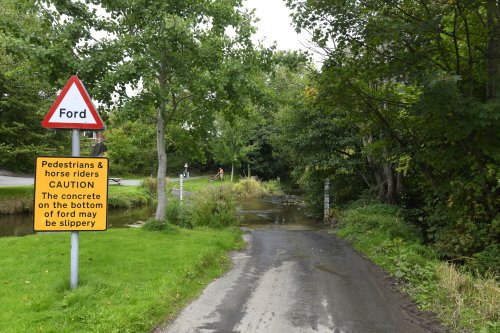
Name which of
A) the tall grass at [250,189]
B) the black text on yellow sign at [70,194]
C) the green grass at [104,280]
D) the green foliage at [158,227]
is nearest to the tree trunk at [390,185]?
the green grass at [104,280]

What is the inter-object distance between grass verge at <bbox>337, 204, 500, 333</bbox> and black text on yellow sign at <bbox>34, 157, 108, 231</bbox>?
453cm

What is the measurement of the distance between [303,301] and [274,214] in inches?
674

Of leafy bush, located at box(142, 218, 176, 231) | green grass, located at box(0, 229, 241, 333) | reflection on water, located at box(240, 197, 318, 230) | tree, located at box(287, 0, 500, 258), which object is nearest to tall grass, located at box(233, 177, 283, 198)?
reflection on water, located at box(240, 197, 318, 230)

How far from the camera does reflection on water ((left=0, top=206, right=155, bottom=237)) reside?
49.7 feet

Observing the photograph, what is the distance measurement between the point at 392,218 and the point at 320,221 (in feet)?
25.6

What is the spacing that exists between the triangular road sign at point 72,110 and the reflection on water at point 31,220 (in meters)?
11.4

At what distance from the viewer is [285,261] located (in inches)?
321

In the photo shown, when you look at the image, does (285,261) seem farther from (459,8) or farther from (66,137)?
(66,137)

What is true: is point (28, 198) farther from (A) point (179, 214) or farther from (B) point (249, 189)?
(B) point (249, 189)

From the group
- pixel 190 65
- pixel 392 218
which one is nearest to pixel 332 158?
pixel 392 218

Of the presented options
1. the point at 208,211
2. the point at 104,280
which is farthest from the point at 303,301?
the point at 208,211

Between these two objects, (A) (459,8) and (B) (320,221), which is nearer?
(A) (459,8)

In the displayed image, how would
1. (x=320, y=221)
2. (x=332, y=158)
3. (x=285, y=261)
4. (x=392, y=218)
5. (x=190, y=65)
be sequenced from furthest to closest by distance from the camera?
(x=320, y=221) → (x=332, y=158) → (x=392, y=218) → (x=190, y=65) → (x=285, y=261)

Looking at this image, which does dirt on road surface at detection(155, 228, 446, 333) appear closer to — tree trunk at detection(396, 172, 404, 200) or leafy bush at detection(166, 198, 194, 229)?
leafy bush at detection(166, 198, 194, 229)
